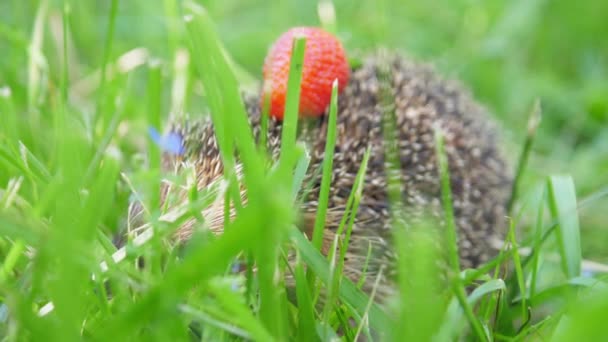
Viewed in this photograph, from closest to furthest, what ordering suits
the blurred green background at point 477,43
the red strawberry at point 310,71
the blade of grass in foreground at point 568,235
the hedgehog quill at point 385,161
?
the blade of grass in foreground at point 568,235 → the hedgehog quill at point 385,161 → the red strawberry at point 310,71 → the blurred green background at point 477,43

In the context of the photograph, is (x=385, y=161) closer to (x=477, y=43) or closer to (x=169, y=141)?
(x=169, y=141)

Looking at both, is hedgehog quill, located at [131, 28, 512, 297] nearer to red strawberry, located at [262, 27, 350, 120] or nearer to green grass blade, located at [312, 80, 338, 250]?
red strawberry, located at [262, 27, 350, 120]

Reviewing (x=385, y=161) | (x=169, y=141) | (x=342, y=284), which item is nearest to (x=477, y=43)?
(x=385, y=161)

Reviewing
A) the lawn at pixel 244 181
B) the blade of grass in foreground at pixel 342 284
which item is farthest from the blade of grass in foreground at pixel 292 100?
the blade of grass in foreground at pixel 342 284

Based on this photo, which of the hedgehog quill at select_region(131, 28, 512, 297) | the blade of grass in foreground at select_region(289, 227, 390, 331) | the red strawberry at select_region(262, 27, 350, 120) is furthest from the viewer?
the red strawberry at select_region(262, 27, 350, 120)

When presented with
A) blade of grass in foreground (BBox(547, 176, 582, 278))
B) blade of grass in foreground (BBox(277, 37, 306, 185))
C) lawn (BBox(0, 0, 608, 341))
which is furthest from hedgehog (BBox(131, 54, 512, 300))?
blade of grass in foreground (BBox(547, 176, 582, 278))

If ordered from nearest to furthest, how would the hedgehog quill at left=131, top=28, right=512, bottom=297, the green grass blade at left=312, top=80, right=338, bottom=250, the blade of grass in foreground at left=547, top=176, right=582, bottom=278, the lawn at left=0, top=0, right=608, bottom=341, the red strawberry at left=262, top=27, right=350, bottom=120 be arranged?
the lawn at left=0, top=0, right=608, bottom=341 < the green grass blade at left=312, top=80, right=338, bottom=250 < the blade of grass in foreground at left=547, top=176, right=582, bottom=278 < the hedgehog quill at left=131, top=28, right=512, bottom=297 < the red strawberry at left=262, top=27, right=350, bottom=120

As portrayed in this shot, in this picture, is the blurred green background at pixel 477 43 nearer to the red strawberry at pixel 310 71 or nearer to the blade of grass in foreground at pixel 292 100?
the red strawberry at pixel 310 71
